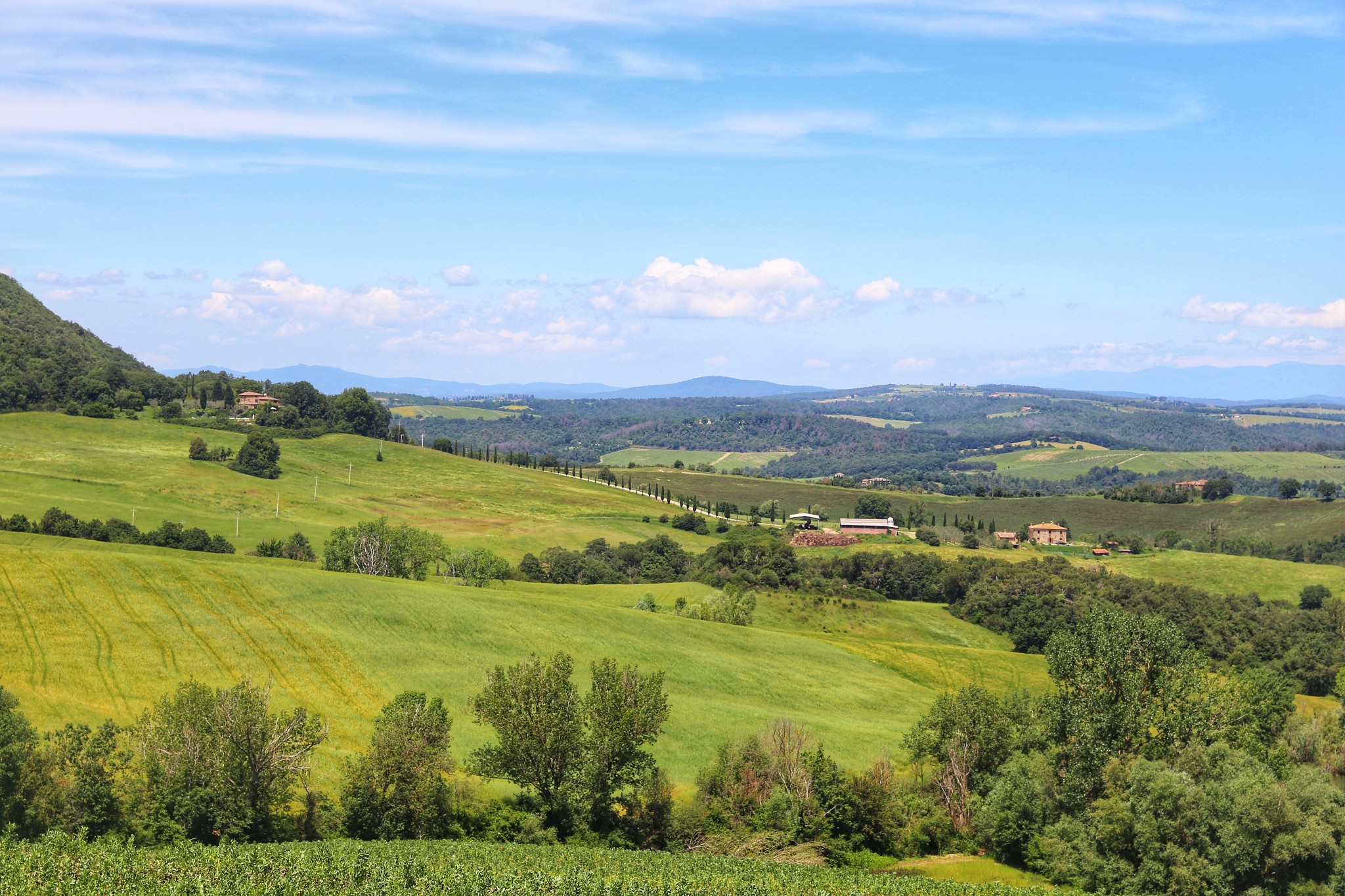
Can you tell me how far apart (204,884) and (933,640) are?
10836 cm

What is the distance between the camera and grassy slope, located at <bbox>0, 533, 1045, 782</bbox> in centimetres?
6266

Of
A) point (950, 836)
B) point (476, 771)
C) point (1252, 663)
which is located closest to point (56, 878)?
point (476, 771)

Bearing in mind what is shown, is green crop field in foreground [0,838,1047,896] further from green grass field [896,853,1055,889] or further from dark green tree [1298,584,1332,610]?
dark green tree [1298,584,1332,610]

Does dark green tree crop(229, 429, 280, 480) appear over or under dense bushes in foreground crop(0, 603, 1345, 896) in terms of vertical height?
over

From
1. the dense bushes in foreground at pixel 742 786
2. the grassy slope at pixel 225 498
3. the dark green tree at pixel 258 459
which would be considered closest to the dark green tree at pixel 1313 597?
the grassy slope at pixel 225 498

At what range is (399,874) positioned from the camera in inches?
1526

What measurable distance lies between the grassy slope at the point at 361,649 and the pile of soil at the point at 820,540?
2809 inches

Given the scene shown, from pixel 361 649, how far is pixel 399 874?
37740 mm

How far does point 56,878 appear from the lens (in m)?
34.7

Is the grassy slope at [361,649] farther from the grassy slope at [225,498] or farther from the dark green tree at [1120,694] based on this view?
the grassy slope at [225,498]

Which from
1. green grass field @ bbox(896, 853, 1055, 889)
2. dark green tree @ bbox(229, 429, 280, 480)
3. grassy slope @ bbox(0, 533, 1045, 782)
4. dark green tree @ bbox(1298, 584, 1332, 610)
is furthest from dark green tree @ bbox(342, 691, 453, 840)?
dark green tree @ bbox(1298, 584, 1332, 610)

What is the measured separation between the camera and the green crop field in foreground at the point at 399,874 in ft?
116

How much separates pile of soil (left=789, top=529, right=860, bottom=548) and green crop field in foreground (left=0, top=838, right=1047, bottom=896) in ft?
438

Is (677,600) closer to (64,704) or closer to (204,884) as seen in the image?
(64,704)
